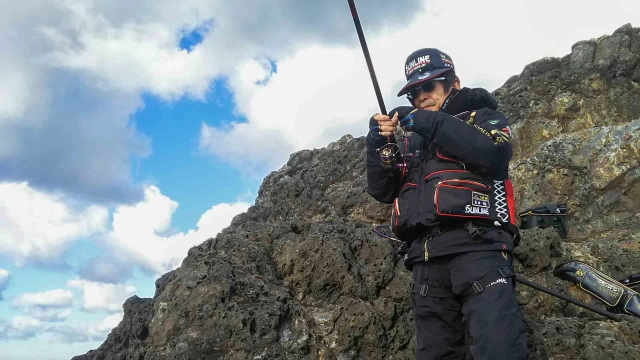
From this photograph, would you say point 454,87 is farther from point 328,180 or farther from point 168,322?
point 328,180

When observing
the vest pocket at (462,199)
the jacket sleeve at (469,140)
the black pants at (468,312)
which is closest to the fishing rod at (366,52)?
the jacket sleeve at (469,140)

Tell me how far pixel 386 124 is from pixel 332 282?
10.3ft

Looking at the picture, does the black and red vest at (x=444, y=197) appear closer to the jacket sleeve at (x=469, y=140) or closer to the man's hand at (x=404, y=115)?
the jacket sleeve at (x=469, y=140)

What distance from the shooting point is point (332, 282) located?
7379mm

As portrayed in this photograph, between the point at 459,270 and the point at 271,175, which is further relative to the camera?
the point at 271,175

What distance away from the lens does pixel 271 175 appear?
1276 centimetres

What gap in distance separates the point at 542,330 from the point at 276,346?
332 cm

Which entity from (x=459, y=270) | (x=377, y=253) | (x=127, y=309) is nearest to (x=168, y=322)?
(x=127, y=309)

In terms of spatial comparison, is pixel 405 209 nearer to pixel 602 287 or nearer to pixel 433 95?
pixel 433 95

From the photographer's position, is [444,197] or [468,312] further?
[444,197]

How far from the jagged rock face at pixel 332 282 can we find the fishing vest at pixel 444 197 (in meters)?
2.16

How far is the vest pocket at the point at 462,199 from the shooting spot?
4566 mm

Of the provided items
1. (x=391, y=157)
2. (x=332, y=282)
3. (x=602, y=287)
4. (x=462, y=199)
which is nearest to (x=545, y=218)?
(x=602, y=287)

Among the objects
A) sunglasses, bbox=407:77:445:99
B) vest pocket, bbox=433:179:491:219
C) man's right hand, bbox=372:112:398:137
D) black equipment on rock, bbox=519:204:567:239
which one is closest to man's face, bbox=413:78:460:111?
sunglasses, bbox=407:77:445:99
